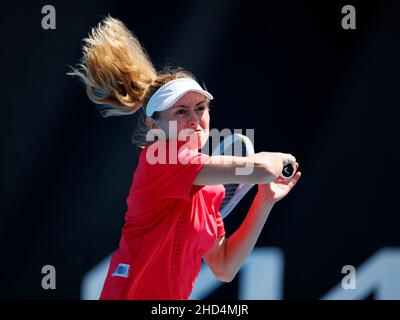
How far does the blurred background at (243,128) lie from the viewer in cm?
421

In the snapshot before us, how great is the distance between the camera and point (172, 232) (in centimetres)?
263

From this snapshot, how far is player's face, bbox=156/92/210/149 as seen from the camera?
264 centimetres

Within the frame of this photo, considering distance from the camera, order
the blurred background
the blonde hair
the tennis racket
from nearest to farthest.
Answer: the blonde hair, the tennis racket, the blurred background

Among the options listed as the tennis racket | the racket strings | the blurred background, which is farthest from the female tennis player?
the blurred background

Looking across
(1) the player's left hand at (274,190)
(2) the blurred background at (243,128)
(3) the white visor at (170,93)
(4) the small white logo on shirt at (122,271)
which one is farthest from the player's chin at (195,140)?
(2) the blurred background at (243,128)

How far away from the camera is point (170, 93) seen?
265 cm

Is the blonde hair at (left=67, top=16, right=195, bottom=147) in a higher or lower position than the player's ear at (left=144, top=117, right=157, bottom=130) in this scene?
higher

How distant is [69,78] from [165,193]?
Result: 1.81 m

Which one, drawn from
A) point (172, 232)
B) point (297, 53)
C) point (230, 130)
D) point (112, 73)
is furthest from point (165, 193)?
point (297, 53)

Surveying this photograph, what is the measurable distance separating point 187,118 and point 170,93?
10cm

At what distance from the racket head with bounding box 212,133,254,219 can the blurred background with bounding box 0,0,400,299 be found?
1.12 m

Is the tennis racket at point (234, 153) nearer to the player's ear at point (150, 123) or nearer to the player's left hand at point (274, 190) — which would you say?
the player's left hand at point (274, 190)

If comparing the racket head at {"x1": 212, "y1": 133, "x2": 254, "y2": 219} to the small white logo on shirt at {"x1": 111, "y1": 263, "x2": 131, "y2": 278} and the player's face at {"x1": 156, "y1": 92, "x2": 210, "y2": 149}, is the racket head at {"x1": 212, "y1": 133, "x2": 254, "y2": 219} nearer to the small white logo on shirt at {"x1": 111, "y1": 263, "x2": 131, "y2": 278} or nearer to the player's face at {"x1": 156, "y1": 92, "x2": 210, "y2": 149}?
the player's face at {"x1": 156, "y1": 92, "x2": 210, "y2": 149}

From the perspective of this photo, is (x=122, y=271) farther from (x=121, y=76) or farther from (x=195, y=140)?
(x=121, y=76)
